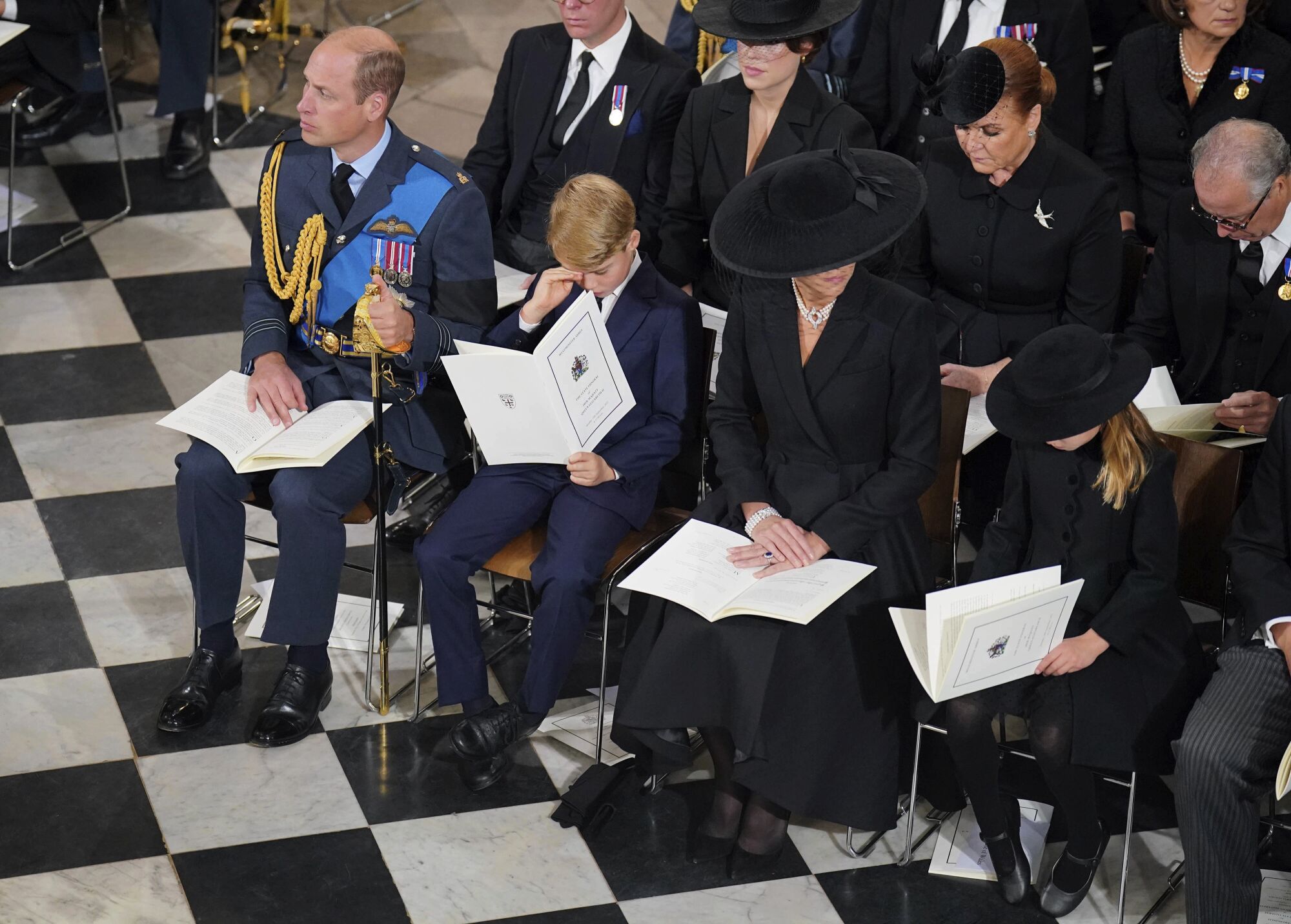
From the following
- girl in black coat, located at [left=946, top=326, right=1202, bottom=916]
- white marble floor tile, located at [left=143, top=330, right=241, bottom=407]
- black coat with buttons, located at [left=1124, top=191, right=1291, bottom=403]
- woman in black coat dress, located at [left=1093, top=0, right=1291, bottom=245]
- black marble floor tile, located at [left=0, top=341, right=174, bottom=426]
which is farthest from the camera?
white marble floor tile, located at [left=143, top=330, right=241, bottom=407]

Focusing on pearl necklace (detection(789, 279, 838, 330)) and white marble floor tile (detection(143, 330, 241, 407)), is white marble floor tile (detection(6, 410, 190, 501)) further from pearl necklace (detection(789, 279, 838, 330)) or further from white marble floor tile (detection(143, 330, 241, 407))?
pearl necklace (detection(789, 279, 838, 330))

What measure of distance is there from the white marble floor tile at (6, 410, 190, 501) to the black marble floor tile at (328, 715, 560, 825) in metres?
1.34

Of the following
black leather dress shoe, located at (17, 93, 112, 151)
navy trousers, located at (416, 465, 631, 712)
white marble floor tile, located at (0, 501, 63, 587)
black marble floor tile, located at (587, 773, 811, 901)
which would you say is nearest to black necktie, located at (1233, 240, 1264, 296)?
navy trousers, located at (416, 465, 631, 712)

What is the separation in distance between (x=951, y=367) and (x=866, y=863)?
47.9 inches

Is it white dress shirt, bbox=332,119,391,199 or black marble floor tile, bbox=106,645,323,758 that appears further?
white dress shirt, bbox=332,119,391,199

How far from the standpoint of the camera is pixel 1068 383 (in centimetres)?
321

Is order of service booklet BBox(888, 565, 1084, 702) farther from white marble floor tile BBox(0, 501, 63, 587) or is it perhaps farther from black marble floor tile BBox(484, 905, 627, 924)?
white marble floor tile BBox(0, 501, 63, 587)

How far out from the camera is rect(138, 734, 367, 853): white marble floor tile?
3576 millimetres

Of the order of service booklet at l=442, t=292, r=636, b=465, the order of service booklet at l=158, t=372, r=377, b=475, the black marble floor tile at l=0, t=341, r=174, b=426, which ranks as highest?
the order of service booklet at l=442, t=292, r=636, b=465

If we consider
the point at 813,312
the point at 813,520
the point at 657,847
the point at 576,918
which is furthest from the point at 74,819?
the point at 813,312

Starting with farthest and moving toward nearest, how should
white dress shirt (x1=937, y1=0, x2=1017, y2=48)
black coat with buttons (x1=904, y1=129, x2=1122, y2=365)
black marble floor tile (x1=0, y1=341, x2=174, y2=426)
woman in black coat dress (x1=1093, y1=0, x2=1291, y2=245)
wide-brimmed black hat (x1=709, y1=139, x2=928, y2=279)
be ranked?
black marble floor tile (x1=0, y1=341, x2=174, y2=426), white dress shirt (x1=937, y1=0, x2=1017, y2=48), woman in black coat dress (x1=1093, y1=0, x2=1291, y2=245), black coat with buttons (x1=904, y1=129, x2=1122, y2=365), wide-brimmed black hat (x1=709, y1=139, x2=928, y2=279)

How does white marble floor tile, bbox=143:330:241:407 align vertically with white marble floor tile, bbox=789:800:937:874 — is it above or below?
below

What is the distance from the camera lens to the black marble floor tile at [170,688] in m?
3.85

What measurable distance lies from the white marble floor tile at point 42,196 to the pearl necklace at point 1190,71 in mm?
4018
